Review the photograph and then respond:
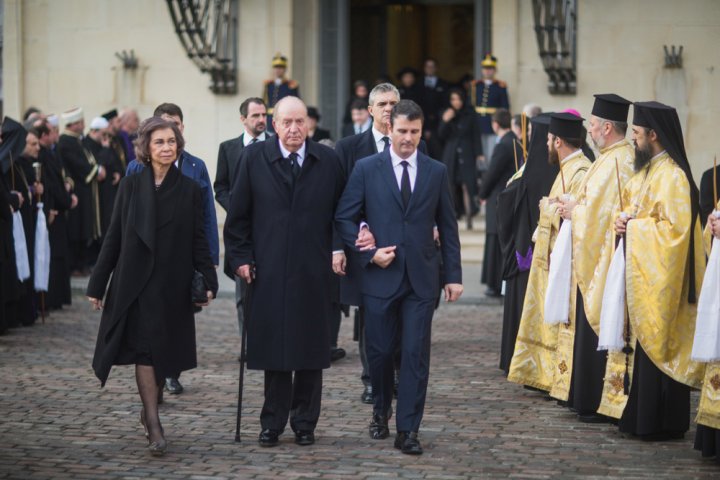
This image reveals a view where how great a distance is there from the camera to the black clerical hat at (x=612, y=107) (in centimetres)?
869

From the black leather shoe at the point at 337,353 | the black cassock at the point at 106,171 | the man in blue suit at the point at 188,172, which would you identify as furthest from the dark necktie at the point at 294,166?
the black cassock at the point at 106,171

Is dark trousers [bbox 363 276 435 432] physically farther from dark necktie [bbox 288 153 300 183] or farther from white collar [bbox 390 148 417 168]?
dark necktie [bbox 288 153 300 183]

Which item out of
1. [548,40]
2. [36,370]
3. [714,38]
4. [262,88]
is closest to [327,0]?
[262,88]

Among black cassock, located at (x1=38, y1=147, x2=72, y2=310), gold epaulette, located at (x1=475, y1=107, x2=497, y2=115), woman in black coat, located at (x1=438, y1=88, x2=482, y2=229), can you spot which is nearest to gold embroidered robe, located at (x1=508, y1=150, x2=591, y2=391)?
black cassock, located at (x1=38, y1=147, x2=72, y2=310)

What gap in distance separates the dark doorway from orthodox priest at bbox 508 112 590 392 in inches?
433

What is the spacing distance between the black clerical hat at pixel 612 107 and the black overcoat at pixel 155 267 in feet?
8.83

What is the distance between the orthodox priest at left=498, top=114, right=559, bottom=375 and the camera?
32.4ft

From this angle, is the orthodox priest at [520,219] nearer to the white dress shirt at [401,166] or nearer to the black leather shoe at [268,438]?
the white dress shirt at [401,166]

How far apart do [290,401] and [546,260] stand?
2344mm

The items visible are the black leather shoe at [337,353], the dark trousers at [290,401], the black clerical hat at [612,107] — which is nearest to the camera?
the dark trousers at [290,401]

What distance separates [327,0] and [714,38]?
18.1 ft

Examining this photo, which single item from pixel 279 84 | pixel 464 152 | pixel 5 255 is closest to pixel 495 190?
pixel 464 152

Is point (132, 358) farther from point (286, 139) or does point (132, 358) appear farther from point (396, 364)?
point (396, 364)

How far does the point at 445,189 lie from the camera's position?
319 inches
